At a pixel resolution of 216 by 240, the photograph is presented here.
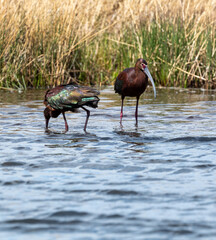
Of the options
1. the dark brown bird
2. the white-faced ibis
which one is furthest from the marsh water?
the dark brown bird

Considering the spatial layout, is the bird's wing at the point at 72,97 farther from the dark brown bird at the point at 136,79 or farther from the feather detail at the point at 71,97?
the dark brown bird at the point at 136,79

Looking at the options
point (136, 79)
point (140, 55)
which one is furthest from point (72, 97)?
point (140, 55)

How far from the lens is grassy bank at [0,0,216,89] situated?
12914 millimetres

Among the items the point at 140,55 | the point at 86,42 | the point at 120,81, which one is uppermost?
the point at 86,42

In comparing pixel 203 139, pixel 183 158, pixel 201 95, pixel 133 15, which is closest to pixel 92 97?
pixel 203 139

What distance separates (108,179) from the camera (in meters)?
4.94

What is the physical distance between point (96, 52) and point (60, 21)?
6.17 ft

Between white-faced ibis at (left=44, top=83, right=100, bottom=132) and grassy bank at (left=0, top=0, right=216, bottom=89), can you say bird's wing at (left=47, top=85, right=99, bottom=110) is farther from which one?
grassy bank at (left=0, top=0, right=216, bottom=89)

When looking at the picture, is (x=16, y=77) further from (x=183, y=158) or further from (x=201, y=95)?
(x=183, y=158)

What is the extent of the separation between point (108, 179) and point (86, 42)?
9481 millimetres

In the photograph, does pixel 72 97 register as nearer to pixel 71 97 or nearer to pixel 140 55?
pixel 71 97

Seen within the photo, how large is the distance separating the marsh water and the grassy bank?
424 cm

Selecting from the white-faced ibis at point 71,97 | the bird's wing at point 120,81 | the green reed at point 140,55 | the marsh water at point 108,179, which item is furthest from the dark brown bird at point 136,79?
the green reed at point 140,55

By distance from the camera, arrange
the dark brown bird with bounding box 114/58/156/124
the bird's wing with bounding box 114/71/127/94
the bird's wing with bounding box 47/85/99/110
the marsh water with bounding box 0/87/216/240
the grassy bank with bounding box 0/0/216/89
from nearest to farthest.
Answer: the marsh water with bounding box 0/87/216/240
the bird's wing with bounding box 47/85/99/110
the dark brown bird with bounding box 114/58/156/124
the bird's wing with bounding box 114/71/127/94
the grassy bank with bounding box 0/0/216/89
